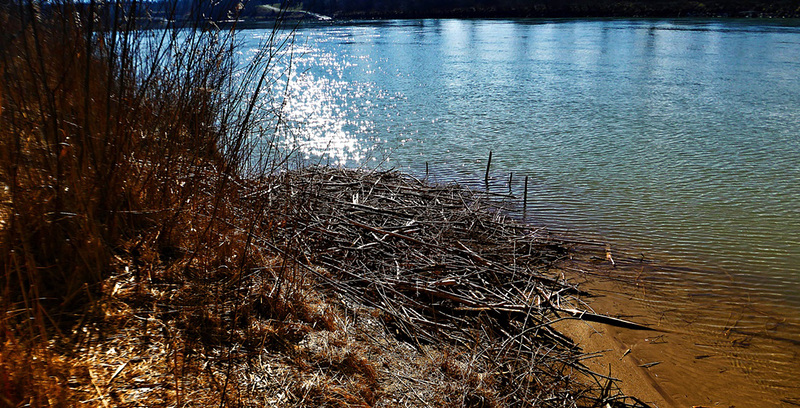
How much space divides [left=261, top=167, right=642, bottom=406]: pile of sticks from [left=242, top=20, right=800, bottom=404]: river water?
123 centimetres

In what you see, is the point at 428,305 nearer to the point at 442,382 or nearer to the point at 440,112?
the point at 442,382

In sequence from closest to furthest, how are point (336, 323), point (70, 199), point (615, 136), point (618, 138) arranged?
point (70, 199), point (336, 323), point (618, 138), point (615, 136)

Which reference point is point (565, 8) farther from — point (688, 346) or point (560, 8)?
point (688, 346)

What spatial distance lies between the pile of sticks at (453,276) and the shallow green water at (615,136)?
4.67 feet

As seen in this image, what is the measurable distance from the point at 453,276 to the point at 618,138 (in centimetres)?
656

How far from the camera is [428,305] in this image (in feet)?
11.6

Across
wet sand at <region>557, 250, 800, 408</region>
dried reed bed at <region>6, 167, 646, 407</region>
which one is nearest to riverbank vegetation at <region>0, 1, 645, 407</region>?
dried reed bed at <region>6, 167, 646, 407</region>

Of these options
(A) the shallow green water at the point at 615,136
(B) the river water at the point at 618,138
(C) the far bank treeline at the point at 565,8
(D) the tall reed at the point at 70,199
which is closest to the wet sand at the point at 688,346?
(B) the river water at the point at 618,138

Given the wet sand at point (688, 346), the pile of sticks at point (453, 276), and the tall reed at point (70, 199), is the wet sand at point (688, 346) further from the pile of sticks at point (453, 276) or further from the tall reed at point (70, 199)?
the tall reed at point (70, 199)

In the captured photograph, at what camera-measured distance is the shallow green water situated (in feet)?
18.0

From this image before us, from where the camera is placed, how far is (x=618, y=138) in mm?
9016

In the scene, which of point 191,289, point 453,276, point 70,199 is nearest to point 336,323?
point 191,289

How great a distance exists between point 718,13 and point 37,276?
45.9 metres

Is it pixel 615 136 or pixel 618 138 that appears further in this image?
pixel 615 136
